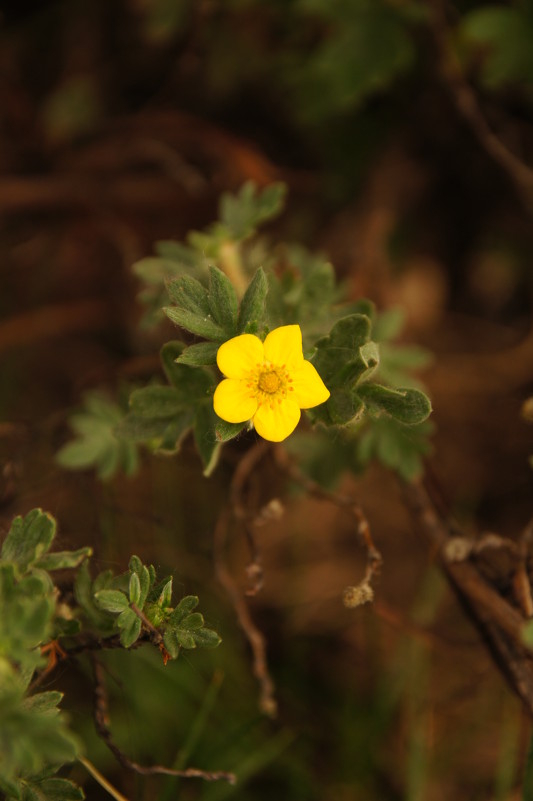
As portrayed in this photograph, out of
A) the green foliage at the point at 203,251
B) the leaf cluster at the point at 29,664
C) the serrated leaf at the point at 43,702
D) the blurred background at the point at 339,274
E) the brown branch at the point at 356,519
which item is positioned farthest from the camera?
the blurred background at the point at 339,274

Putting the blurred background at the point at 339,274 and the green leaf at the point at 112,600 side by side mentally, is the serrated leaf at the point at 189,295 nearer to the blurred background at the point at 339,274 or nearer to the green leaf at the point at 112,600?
the green leaf at the point at 112,600

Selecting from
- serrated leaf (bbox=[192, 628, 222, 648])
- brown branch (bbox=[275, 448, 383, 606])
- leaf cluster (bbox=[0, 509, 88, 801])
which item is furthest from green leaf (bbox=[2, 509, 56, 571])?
brown branch (bbox=[275, 448, 383, 606])

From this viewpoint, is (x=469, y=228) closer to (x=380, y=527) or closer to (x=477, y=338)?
(x=477, y=338)

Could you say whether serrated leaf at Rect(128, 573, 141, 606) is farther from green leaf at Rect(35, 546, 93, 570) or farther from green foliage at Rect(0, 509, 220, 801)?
green leaf at Rect(35, 546, 93, 570)

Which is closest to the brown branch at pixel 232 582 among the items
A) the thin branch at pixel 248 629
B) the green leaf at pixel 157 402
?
the thin branch at pixel 248 629

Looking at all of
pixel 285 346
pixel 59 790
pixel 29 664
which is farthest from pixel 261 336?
pixel 59 790

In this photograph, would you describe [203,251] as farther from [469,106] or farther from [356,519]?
[469,106]
